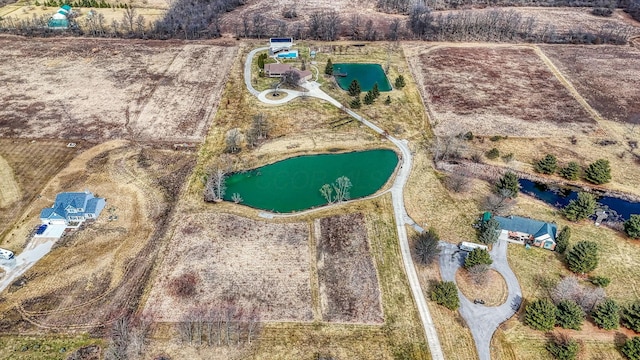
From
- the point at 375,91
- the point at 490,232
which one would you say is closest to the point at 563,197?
the point at 490,232

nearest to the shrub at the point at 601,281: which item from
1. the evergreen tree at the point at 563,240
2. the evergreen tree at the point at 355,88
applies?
the evergreen tree at the point at 563,240

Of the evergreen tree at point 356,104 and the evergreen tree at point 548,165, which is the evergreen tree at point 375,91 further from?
the evergreen tree at point 548,165

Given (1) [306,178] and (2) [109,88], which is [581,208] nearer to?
(1) [306,178]

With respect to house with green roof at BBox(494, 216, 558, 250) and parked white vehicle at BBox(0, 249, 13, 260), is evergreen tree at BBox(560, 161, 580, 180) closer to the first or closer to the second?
house with green roof at BBox(494, 216, 558, 250)

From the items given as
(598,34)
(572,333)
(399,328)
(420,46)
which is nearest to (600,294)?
(572,333)

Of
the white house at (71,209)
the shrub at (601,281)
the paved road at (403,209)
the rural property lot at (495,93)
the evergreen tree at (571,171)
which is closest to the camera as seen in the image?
the paved road at (403,209)
